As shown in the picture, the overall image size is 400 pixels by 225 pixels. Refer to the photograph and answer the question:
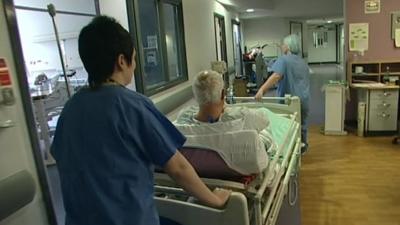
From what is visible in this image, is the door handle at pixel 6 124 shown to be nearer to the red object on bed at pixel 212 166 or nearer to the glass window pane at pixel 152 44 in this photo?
the red object on bed at pixel 212 166

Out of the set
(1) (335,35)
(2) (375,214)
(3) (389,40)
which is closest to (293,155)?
(2) (375,214)

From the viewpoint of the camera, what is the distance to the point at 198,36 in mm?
4812

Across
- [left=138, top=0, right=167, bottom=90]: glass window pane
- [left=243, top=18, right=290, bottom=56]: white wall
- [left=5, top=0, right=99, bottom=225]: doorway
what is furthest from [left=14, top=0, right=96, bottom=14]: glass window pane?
[left=243, top=18, right=290, bottom=56]: white wall

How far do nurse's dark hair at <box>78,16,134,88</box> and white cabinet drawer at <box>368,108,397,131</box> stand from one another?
441 cm

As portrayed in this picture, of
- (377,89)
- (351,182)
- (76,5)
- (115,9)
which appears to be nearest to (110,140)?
(115,9)

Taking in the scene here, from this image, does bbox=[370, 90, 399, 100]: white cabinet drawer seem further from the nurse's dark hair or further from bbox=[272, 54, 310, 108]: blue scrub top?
the nurse's dark hair

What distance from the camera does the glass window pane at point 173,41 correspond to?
4004mm

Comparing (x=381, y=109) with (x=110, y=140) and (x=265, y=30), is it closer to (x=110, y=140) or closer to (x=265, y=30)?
(x=110, y=140)

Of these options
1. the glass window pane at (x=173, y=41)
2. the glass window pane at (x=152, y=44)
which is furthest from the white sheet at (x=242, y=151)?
the glass window pane at (x=173, y=41)

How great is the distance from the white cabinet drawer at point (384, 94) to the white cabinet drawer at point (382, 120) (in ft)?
0.59

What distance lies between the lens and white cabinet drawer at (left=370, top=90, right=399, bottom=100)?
451 cm

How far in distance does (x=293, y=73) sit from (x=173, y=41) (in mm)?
1436

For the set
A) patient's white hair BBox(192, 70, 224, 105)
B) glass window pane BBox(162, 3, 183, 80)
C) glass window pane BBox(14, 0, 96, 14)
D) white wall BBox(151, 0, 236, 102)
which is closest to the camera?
patient's white hair BBox(192, 70, 224, 105)

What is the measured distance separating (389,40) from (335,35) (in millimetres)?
12589
